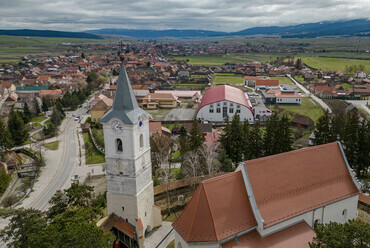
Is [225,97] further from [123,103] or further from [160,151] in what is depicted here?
[123,103]

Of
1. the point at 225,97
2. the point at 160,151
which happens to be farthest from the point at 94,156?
the point at 225,97

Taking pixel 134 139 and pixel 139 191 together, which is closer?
pixel 134 139

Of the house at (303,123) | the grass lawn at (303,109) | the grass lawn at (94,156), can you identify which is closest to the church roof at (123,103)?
the grass lawn at (94,156)

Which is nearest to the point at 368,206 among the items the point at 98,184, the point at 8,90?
the point at 98,184

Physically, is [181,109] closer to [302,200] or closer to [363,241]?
[302,200]

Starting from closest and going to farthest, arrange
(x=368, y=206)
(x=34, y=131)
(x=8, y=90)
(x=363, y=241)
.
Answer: (x=363, y=241)
(x=368, y=206)
(x=34, y=131)
(x=8, y=90)

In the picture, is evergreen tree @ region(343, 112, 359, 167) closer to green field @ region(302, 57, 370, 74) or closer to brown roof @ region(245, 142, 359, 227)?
brown roof @ region(245, 142, 359, 227)

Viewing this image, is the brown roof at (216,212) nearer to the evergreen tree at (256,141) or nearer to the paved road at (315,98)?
the evergreen tree at (256,141)
